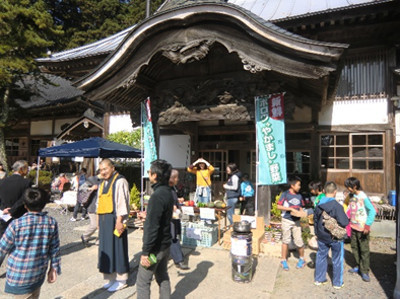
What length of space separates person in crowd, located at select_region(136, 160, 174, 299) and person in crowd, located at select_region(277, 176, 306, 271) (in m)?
2.53

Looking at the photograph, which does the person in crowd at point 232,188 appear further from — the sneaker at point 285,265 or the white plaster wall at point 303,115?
the white plaster wall at point 303,115

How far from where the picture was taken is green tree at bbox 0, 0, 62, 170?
39.5 feet

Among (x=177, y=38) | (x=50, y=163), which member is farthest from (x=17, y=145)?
(x=177, y=38)

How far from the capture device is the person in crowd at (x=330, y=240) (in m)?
3.98

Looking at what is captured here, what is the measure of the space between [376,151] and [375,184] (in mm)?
1044

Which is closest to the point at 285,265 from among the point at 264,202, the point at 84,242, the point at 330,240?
the point at 330,240

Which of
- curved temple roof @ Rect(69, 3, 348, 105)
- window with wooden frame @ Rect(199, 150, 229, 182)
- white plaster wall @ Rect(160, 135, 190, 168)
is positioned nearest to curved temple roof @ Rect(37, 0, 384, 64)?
curved temple roof @ Rect(69, 3, 348, 105)

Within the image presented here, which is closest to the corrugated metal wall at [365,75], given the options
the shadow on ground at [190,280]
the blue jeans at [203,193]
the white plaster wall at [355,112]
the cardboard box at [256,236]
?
the white plaster wall at [355,112]

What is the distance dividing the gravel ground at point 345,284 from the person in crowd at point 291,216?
0.30 metres

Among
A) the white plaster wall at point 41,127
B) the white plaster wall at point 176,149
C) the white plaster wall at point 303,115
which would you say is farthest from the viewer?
the white plaster wall at point 41,127

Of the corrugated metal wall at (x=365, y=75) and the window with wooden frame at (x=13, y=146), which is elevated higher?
the corrugated metal wall at (x=365, y=75)

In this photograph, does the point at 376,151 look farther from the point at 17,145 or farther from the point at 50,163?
the point at 17,145

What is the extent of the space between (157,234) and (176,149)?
26.9ft

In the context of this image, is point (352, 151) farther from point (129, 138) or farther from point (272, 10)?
point (129, 138)
